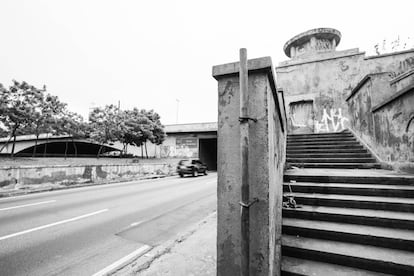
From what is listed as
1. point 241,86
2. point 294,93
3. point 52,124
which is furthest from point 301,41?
point 52,124

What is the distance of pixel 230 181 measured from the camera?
6.02 ft

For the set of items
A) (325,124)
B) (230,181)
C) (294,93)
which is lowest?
(230,181)

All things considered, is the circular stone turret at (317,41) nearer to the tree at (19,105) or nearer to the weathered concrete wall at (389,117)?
the weathered concrete wall at (389,117)

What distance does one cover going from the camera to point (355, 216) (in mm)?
2803

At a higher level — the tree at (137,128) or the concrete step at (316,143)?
the tree at (137,128)

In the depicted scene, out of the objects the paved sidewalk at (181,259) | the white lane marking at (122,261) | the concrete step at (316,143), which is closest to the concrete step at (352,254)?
the paved sidewalk at (181,259)

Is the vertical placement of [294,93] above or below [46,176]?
above

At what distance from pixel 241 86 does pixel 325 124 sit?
11663 millimetres

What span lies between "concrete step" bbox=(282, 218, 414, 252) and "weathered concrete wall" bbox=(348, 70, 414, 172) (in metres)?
2.42

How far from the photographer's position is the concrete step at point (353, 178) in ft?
11.5

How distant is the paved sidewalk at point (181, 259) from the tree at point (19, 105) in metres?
19.7

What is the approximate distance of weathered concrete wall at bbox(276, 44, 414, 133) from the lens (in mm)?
10541

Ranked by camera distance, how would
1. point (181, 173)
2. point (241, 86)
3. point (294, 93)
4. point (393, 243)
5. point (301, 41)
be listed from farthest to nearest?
point (181, 173) < point (301, 41) < point (294, 93) < point (393, 243) < point (241, 86)

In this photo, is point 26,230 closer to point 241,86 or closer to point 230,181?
point 230,181
